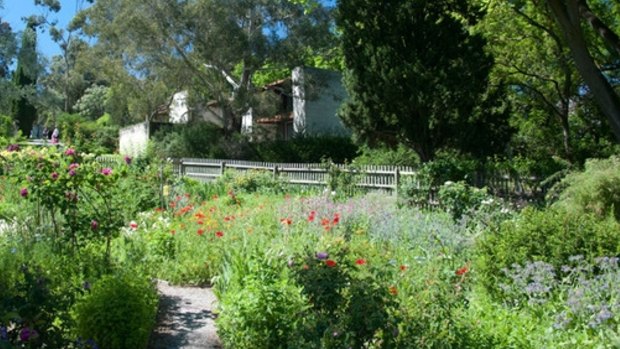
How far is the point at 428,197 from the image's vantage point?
11742mm

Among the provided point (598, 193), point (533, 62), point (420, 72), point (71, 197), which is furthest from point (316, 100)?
point (71, 197)

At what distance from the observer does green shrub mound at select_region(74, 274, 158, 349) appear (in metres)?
4.08

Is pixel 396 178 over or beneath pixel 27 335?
over

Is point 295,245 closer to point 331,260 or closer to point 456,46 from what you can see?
point 331,260

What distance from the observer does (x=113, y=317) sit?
13.4 ft

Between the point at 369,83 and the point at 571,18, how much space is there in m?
5.52

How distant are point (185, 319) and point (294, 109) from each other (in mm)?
22749

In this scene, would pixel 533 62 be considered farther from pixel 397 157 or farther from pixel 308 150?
pixel 308 150

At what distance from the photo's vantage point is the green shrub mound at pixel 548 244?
5086mm

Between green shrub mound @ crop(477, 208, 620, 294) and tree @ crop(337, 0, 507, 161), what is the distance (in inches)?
282

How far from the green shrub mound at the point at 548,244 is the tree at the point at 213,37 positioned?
1934 cm

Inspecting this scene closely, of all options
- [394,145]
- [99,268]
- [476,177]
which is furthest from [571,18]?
[99,268]

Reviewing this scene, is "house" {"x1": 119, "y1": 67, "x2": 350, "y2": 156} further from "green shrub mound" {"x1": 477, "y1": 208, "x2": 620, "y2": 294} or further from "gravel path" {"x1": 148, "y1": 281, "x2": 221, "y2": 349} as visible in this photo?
"green shrub mound" {"x1": 477, "y1": 208, "x2": 620, "y2": 294}

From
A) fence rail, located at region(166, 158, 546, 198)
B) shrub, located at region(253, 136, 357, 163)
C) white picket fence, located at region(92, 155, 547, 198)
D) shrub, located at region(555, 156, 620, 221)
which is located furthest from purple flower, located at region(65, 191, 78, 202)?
shrub, located at region(253, 136, 357, 163)
